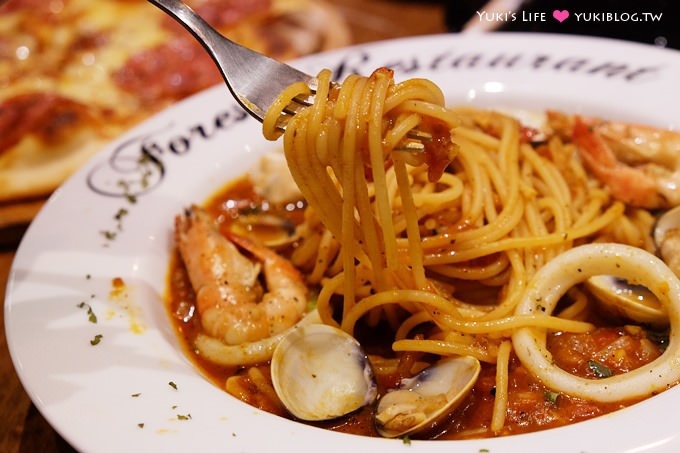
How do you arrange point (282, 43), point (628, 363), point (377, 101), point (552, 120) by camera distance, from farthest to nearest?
point (282, 43) < point (552, 120) < point (628, 363) < point (377, 101)

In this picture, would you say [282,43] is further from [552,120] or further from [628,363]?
[628,363]

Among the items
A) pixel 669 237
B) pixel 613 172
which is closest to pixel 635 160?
pixel 613 172

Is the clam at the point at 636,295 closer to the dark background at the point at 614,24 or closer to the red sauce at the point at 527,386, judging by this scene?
the red sauce at the point at 527,386

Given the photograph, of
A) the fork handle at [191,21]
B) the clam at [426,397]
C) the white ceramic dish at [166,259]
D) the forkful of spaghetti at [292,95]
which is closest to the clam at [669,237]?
the white ceramic dish at [166,259]

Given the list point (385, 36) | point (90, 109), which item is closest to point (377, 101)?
point (90, 109)

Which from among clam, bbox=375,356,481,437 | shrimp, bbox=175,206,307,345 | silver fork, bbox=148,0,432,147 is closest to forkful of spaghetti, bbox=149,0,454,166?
silver fork, bbox=148,0,432,147

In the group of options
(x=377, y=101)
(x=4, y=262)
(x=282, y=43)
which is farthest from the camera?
(x=282, y=43)

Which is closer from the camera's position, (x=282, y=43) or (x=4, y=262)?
(x=4, y=262)

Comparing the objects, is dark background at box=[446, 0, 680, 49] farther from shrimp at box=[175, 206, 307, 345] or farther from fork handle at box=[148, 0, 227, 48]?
fork handle at box=[148, 0, 227, 48]
